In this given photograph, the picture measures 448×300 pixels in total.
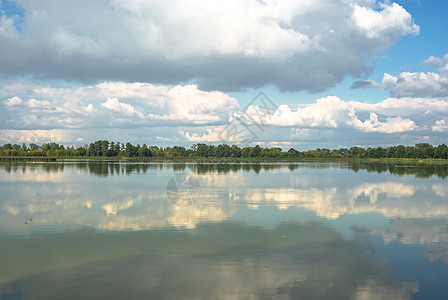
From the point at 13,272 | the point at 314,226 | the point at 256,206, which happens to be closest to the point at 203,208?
the point at 256,206

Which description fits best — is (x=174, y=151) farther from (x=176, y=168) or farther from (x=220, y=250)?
(x=220, y=250)

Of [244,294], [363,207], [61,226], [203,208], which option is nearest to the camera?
[244,294]

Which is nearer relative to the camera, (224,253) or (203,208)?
(224,253)

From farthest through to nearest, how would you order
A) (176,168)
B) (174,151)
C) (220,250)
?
1. (174,151)
2. (176,168)
3. (220,250)

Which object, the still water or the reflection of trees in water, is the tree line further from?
the still water

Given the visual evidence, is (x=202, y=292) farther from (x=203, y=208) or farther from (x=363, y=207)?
(x=363, y=207)

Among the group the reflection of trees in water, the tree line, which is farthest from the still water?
the tree line

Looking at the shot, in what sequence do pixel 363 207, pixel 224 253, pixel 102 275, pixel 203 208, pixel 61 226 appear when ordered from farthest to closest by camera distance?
pixel 363 207 < pixel 203 208 < pixel 61 226 < pixel 224 253 < pixel 102 275

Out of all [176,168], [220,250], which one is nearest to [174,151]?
[176,168]

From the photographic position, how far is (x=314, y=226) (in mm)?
16359

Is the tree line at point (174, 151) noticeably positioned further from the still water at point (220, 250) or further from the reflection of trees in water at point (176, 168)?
the still water at point (220, 250)

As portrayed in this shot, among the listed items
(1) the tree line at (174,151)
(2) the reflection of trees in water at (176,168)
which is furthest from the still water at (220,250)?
(1) the tree line at (174,151)

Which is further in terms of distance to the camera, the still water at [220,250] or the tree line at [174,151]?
the tree line at [174,151]

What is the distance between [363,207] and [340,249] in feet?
35.4
